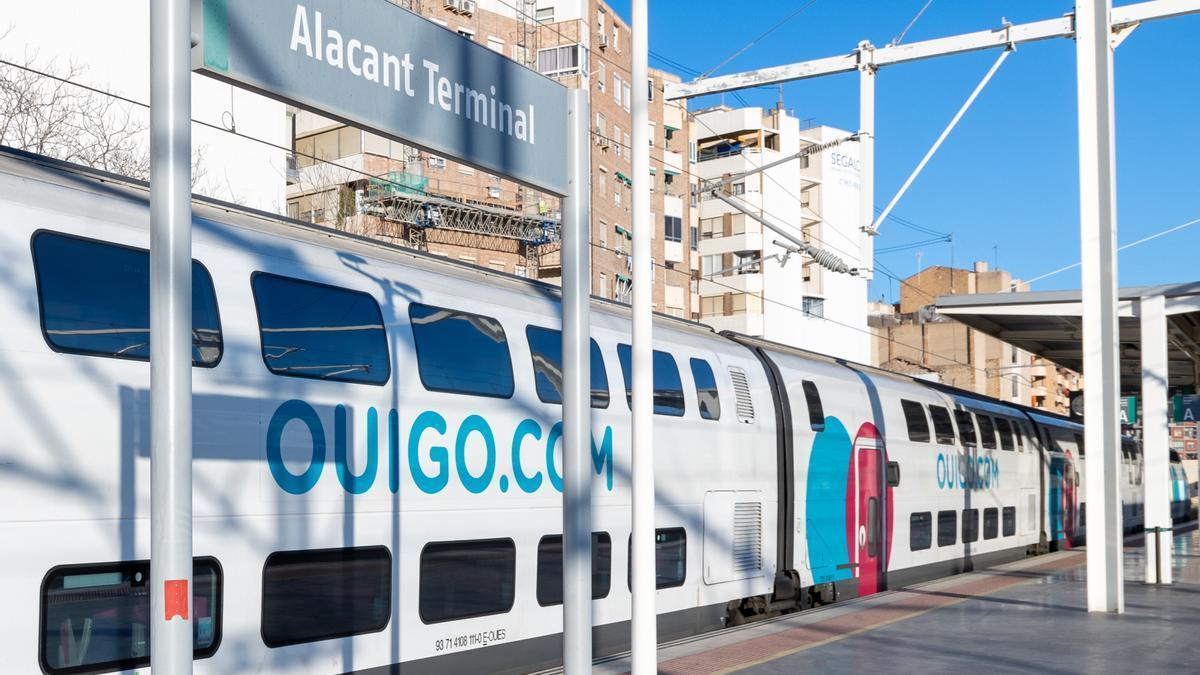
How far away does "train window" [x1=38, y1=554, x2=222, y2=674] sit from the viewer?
651 cm

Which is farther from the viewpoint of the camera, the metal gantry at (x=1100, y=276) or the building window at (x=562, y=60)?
the building window at (x=562, y=60)

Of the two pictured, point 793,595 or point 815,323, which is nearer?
point 793,595

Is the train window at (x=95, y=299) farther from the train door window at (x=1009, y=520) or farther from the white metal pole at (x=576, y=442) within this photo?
the train door window at (x=1009, y=520)

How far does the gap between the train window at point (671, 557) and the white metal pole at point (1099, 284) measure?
4786 mm

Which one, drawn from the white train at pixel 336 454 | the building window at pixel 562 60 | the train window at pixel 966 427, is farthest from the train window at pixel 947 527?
the building window at pixel 562 60

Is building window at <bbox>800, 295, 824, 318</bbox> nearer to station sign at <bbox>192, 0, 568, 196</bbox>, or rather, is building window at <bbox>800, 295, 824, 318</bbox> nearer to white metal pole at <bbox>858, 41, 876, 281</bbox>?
white metal pole at <bbox>858, 41, 876, 281</bbox>

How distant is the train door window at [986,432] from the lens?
23.7 metres

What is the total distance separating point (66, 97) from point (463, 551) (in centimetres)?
2105

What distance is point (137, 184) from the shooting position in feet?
26.5

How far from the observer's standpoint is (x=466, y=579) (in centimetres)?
975

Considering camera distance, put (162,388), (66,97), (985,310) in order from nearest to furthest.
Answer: (162,388), (985,310), (66,97)

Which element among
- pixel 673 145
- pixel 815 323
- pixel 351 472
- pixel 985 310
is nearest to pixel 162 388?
pixel 351 472

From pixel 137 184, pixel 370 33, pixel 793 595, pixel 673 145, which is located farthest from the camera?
pixel 673 145

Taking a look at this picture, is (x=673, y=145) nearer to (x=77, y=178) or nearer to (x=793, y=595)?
(x=793, y=595)
